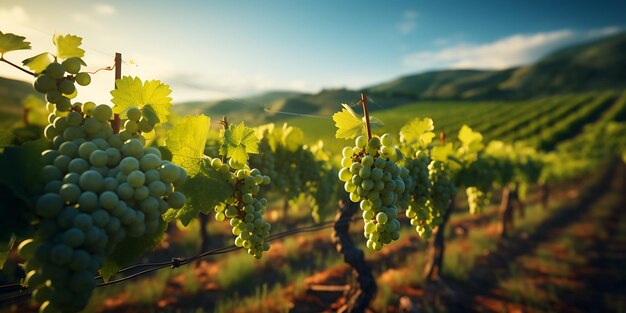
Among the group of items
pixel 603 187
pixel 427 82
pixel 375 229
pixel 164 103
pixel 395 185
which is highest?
pixel 427 82

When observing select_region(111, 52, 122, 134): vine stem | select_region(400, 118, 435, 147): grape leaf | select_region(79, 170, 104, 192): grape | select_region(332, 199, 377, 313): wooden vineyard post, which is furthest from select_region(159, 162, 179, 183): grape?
select_region(332, 199, 377, 313): wooden vineyard post

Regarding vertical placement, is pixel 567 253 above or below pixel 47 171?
below

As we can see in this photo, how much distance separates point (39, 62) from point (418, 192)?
2.36 meters

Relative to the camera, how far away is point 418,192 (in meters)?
2.62

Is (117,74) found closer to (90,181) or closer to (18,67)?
(18,67)

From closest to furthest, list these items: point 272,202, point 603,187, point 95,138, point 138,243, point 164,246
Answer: point 95,138 → point 138,243 → point 164,246 → point 272,202 → point 603,187

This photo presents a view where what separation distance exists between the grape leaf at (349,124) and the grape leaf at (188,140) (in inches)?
25.9

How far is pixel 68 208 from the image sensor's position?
43.6 inches

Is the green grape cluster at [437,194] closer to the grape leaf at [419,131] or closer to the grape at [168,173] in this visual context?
the grape leaf at [419,131]

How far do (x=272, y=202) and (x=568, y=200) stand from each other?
1308cm

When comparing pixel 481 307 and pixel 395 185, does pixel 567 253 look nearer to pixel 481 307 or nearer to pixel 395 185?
pixel 481 307

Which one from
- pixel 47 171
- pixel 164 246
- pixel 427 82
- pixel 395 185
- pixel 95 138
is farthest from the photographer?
pixel 427 82

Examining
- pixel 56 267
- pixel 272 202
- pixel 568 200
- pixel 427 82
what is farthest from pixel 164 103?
pixel 427 82

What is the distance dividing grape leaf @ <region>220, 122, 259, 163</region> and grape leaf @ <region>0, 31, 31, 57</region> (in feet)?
2.80
